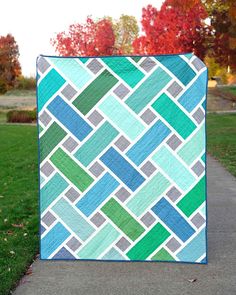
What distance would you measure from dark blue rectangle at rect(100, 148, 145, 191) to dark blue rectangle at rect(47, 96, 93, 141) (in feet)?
0.92

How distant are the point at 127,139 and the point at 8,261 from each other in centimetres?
160

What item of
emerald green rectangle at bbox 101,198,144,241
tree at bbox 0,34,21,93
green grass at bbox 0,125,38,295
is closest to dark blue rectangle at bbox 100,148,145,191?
emerald green rectangle at bbox 101,198,144,241

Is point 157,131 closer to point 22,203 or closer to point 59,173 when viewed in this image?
point 59,173

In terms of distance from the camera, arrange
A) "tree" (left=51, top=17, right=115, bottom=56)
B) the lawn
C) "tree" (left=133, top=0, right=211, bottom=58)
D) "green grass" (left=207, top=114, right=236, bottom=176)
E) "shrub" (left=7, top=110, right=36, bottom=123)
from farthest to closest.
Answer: "tree" (left=51, top=17, right=115, bottom=56)
"tree" (left=133, top=0, right=211, bottom=58)
"shrub" (left=7, top=110, right=36, bottom=123)
"green grass" (left=207, top=114, right=236, bottom=176)
the lawn

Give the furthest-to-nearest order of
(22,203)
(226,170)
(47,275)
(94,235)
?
(226,170), (22,203), (94,235), (47,275)

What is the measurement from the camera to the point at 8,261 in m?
5.28

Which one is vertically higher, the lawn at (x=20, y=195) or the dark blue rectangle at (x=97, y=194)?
the dark blue rectangle at (x=97, y=194)

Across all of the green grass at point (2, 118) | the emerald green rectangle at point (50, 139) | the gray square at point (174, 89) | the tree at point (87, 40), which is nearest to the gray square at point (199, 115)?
the gray square at point (174, 89)

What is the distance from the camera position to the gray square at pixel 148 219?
16.5 feet

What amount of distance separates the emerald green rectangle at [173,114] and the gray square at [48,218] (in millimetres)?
1327

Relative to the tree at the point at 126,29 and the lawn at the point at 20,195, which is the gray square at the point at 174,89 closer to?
the lawn at the point at 20,195

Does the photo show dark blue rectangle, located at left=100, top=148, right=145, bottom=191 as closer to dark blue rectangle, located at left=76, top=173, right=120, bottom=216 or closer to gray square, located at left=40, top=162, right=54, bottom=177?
dark blue rectangle, located at left=76, top=173, right=120, bottom=216

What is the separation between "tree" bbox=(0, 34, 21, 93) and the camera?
274ft

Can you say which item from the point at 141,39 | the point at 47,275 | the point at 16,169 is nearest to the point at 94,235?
the point at 47,275
